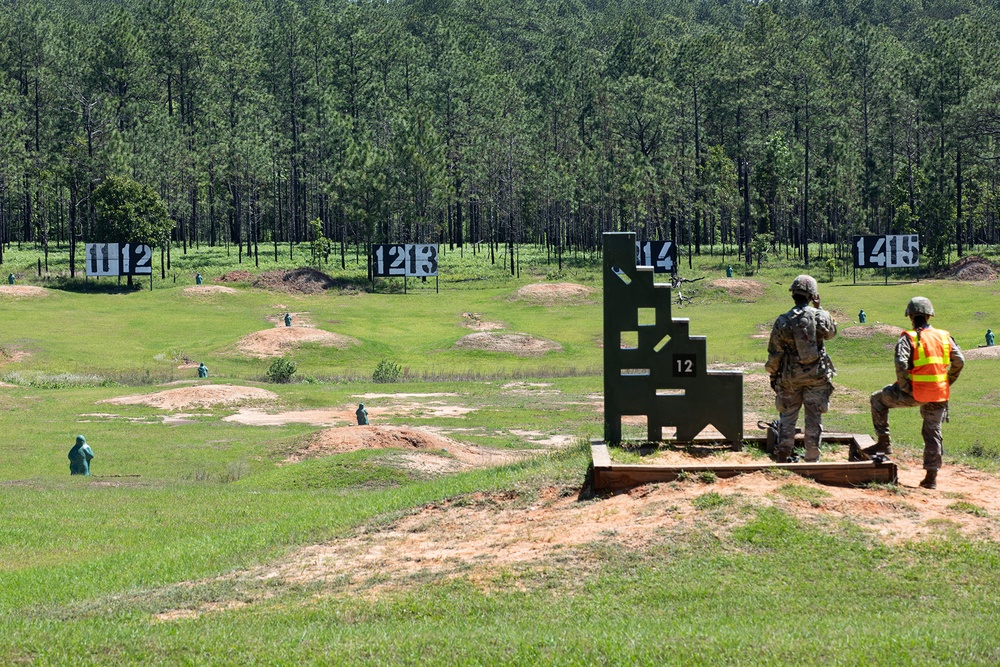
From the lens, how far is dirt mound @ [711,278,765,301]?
81.8 metres

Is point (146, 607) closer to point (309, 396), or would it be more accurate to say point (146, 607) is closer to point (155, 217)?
point (309, 396)

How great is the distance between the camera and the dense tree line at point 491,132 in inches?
4166

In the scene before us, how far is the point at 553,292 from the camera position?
83.2 m

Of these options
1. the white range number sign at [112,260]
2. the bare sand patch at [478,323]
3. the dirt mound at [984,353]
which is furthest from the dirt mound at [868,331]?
the white range number sign at [112,260]

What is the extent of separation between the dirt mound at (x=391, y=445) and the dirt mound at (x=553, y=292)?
5128cm

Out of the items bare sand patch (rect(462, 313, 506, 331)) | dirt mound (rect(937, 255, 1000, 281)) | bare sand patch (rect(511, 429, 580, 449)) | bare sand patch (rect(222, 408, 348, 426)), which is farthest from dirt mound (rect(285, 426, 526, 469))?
dirt mound (rect(937, 255, 1000, 281))

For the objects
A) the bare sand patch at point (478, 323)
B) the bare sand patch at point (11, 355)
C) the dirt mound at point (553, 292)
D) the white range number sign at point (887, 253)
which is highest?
the white range number sign at point (887, 253)

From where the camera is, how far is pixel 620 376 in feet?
53.8

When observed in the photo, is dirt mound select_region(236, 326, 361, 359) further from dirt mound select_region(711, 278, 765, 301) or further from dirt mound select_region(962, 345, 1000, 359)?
dirt mound select_region(711, 278, 765, 301)

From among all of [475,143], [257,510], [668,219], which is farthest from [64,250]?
[257,510]

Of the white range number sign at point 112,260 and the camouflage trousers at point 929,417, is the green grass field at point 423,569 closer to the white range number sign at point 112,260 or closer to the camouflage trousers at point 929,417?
the camouflage trousers at point 929,417

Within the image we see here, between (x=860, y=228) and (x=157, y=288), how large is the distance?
71.7 meters

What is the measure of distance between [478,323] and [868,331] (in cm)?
2613

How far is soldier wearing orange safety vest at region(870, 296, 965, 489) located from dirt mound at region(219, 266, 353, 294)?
76.4 metres
